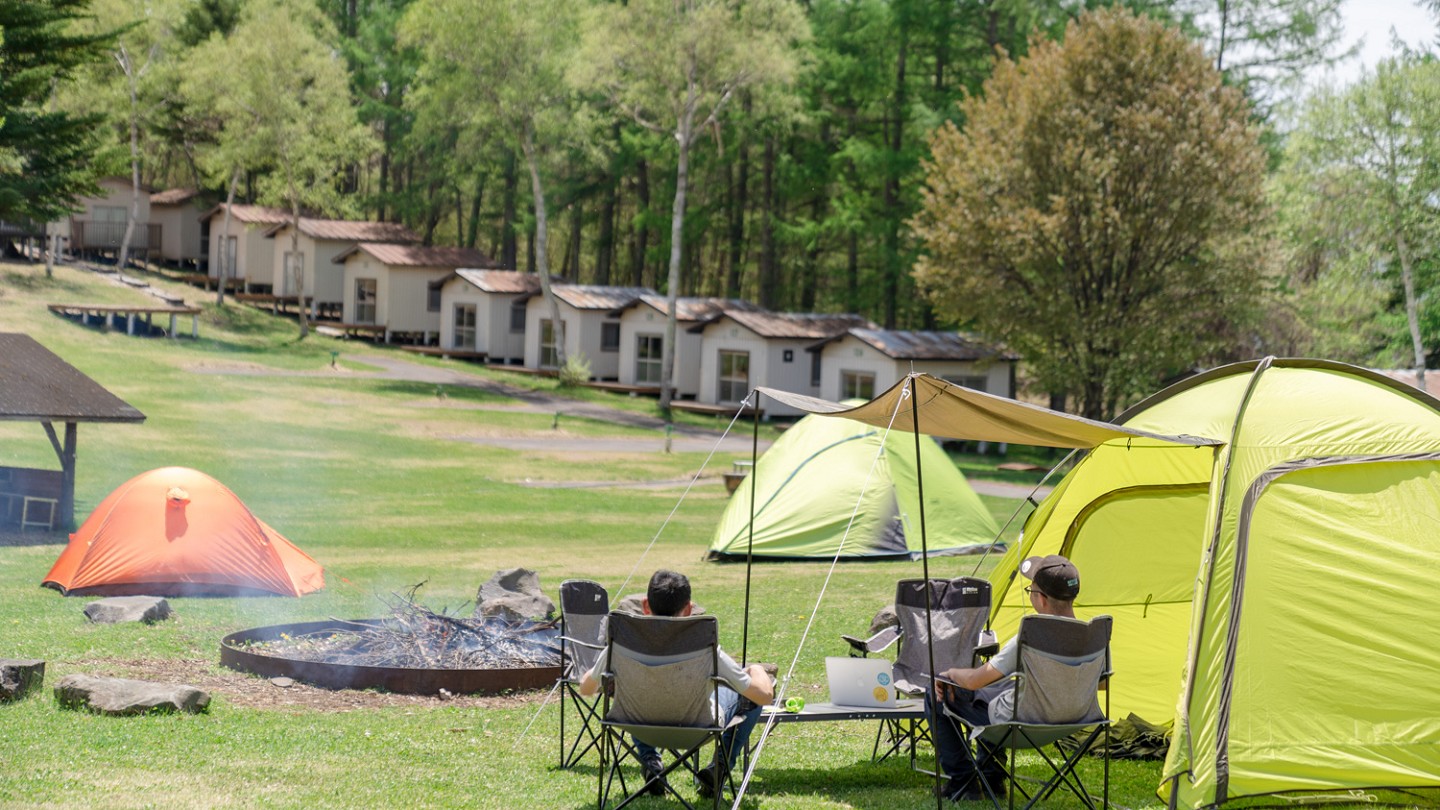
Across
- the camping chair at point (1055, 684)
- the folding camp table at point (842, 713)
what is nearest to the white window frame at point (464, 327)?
the folding camp table at point (842, 713)

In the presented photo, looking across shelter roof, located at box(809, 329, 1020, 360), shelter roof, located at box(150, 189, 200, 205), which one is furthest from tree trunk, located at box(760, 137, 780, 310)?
shelter roof, located at box(150, 189, 200, 205)

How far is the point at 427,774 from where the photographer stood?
6719mm

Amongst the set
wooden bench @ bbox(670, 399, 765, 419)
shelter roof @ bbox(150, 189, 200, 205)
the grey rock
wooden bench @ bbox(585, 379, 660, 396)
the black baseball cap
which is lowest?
wooden bench @ bbox(670, 399, 765, 419)

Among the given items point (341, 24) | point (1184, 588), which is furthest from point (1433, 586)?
point (341, 24)

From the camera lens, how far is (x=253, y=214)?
51.4m

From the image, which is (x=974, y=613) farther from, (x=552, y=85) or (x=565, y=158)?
(x=565, y=158)

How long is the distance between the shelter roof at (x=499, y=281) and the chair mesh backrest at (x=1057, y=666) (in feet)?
132

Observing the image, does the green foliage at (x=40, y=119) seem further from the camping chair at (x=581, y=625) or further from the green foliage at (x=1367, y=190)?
the green foliage at (x=1367, y=190)

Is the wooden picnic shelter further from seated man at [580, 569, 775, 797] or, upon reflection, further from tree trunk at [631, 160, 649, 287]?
tree trunk at [631, 160, 649, 287]

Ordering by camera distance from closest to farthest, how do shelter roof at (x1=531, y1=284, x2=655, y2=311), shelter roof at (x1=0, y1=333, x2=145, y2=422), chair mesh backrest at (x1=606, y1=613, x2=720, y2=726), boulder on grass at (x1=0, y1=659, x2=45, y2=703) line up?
chair mesh backrest at (x1=606, y1=613, x2=720, y2=726), boulder on grass at (x1=0, y1=659, x2=45, y2=703), shelter roof at (x1=0, y1=333, x2=145, y2=422), shelter roof at (x1=531, y1=284, x2=655, y2=311)

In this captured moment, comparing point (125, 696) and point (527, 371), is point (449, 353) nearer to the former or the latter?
point (527, 371)

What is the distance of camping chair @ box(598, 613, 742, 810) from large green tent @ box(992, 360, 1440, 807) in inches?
86.5

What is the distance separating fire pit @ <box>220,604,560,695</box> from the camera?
854 centimetres

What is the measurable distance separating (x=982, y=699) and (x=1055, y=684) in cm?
43
